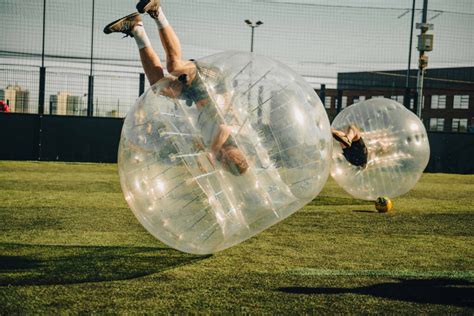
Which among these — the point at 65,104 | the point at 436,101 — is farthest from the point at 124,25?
the point at 436,101

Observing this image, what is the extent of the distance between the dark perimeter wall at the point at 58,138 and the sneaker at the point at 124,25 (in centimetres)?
1021

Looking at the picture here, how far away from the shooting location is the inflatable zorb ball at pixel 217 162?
3.23m

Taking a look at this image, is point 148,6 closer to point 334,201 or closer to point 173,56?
point 173,56

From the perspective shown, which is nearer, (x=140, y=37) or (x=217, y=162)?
(x=217, y=162)

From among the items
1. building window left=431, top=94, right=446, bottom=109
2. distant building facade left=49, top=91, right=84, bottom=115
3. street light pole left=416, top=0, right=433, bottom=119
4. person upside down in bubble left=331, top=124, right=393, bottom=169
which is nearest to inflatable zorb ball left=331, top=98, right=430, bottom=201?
person upside down in bubble left=331, top=124, right=393, bottom=169

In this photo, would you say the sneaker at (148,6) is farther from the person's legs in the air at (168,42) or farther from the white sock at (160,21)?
the white sock at (160,21)

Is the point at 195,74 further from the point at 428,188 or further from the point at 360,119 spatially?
the point at 428,188

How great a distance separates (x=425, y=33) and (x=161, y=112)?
15.4 metres

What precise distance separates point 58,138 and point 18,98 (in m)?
1.51

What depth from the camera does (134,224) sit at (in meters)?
5.21

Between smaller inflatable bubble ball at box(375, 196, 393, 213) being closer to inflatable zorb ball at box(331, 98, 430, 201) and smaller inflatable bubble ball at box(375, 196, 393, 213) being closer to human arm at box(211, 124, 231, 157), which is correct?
inflatable zorb ball at box(331, 98, 430, 201)

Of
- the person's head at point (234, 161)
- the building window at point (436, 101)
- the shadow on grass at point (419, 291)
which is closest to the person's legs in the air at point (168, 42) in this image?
the person's head at point (234, 161)

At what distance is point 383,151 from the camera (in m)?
6.45

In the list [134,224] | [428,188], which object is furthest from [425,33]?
[134,224]
